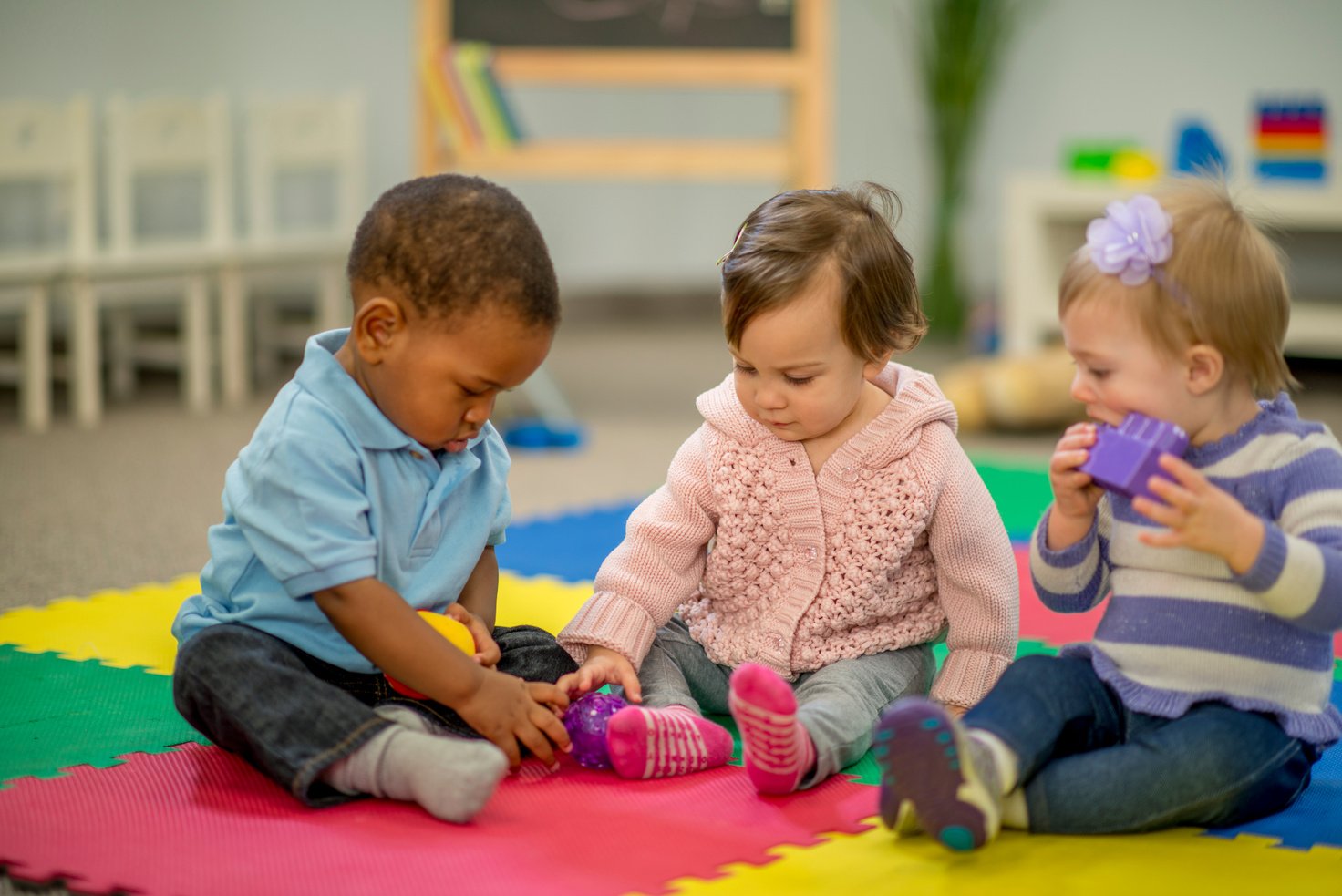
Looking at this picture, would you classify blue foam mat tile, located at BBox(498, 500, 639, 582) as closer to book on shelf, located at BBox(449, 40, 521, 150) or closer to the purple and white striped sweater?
the purple and white striped sweater

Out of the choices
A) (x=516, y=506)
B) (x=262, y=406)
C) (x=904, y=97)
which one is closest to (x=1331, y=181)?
(x=904, y=97)

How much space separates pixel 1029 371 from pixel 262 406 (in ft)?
6.00

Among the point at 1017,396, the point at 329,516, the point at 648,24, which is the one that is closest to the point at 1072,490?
the point at 329,516

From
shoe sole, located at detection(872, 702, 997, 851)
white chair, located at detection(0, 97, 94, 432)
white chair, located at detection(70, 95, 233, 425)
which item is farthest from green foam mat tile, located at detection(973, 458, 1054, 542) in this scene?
white chair, located at detection(0, 97, 94, 432)

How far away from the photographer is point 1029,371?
11.1 ft

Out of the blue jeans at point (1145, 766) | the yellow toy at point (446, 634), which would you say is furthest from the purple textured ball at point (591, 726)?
the blue jeans at point (1145, 766)

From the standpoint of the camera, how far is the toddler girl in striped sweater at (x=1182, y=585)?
1.20m

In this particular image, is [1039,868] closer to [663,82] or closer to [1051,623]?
[1051,623]

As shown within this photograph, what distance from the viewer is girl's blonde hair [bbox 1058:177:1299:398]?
1.25m

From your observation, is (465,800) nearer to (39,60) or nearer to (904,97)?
(39,60)

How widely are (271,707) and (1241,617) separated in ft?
2.69

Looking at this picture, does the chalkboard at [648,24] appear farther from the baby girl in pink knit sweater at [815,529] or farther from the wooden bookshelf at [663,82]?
the baby girl in pink knit sweater at [815,529]

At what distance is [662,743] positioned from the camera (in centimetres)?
137

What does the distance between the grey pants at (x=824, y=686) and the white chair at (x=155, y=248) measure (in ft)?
7.53
